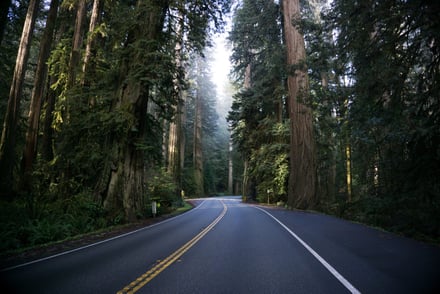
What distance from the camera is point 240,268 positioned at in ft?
17.0

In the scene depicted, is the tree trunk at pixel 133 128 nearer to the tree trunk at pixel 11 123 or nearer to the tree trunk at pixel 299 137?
the tree trunk at pixel 11 123

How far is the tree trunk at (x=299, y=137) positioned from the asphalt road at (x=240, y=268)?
10.7m

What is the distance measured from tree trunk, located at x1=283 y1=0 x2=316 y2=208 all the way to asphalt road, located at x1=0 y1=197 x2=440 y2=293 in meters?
10.7

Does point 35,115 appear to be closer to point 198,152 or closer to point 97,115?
point 97,115

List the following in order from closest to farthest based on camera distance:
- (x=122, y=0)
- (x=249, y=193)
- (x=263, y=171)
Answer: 1. (x=122, y=0)
2. (x=263, y=171)
3. (x=249, y=193)

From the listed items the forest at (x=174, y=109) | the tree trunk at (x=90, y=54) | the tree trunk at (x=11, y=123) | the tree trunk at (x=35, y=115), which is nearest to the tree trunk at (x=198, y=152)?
the forest at (x=174, y=109)

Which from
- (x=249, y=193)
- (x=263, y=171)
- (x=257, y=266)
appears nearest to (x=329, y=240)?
(x=257, y=266)

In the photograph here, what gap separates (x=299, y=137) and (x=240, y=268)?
51.0ft

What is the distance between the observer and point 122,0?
17.2m

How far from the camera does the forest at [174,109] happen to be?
332 inches

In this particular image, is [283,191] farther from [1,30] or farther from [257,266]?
[1,30]

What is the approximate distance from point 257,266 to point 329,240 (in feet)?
11.3

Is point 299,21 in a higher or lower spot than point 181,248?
higher

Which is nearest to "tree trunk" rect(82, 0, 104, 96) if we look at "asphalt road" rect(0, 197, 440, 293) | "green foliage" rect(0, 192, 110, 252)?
"green foliage" rect(0, 192, 110, 252)
